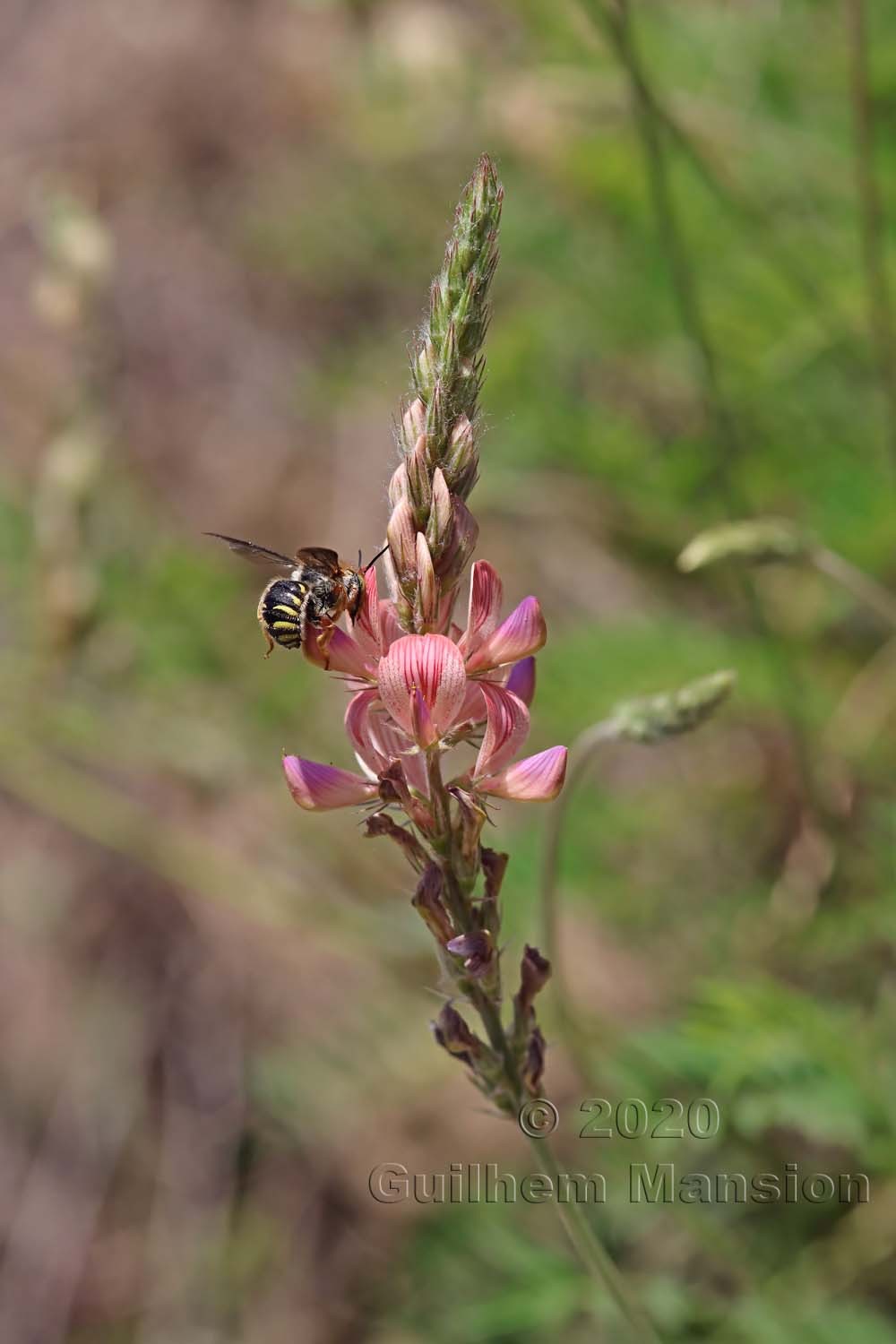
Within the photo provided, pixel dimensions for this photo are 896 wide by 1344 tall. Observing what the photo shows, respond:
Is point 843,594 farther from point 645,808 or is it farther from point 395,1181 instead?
point 395,1181

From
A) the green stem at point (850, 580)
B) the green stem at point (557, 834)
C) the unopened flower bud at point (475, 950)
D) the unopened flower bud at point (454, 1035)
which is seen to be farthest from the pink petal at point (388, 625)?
the green stem at point (850, 580)

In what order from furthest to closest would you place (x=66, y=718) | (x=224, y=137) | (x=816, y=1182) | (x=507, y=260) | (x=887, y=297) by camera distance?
(x=224, y=137)
(x=507, y=260)
(x=66, y=718)
(x=887, y=297)
(x=816, y=1182)

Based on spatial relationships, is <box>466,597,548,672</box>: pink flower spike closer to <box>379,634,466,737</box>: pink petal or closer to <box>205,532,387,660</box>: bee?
<box>379,634,466,737</box>: pink petal

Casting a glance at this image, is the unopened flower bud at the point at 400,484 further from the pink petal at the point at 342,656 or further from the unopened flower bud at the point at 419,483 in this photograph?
the pink petal at the point at 342,656

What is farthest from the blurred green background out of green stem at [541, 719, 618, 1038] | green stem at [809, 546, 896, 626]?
green stem at [809, 546, 896, 626]

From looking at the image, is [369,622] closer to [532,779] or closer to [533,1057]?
[532,779]

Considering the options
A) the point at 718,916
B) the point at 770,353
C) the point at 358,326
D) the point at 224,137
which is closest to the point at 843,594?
the point at 770,353
